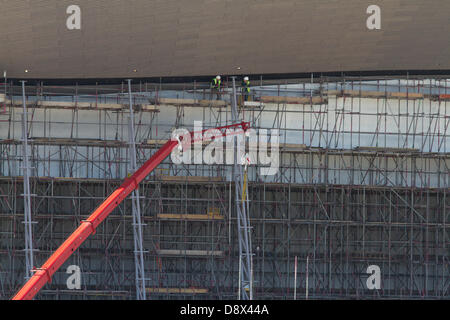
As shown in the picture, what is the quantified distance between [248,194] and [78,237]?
832cm

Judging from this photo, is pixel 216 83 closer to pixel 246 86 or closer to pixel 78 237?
pixel 246 86

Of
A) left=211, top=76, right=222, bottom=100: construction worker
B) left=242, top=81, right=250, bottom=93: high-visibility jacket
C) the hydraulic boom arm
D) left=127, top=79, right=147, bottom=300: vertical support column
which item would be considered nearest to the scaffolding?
left=211, top=76, right=222, bottom=100: construction worker

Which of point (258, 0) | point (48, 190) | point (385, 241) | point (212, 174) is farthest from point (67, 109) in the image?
point (385, 241)

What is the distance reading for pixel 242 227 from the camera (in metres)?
24.5

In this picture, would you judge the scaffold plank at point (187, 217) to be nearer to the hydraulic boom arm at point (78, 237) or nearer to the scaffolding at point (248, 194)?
the scaffolding at point (248, 194)

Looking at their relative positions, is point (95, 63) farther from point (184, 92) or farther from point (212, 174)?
point (212, 174)

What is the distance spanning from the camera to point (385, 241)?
2709 cm

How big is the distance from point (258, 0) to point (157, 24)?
3.78 m

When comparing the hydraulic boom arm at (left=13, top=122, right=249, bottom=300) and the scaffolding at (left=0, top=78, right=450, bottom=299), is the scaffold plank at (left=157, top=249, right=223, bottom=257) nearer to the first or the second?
the scaffolding at (left=0, top=78, right=450, bottom=299)

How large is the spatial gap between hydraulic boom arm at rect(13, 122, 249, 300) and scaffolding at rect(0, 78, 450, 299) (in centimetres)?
380

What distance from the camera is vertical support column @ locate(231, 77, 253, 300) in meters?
24.4

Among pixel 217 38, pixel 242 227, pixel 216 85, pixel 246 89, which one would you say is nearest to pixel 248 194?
pixel 242 227

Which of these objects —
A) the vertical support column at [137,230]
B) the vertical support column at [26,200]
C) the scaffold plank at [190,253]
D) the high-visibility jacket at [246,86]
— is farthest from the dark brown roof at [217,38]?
the scaffold plank at [190,253]

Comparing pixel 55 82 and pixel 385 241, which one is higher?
pixel 55 82
